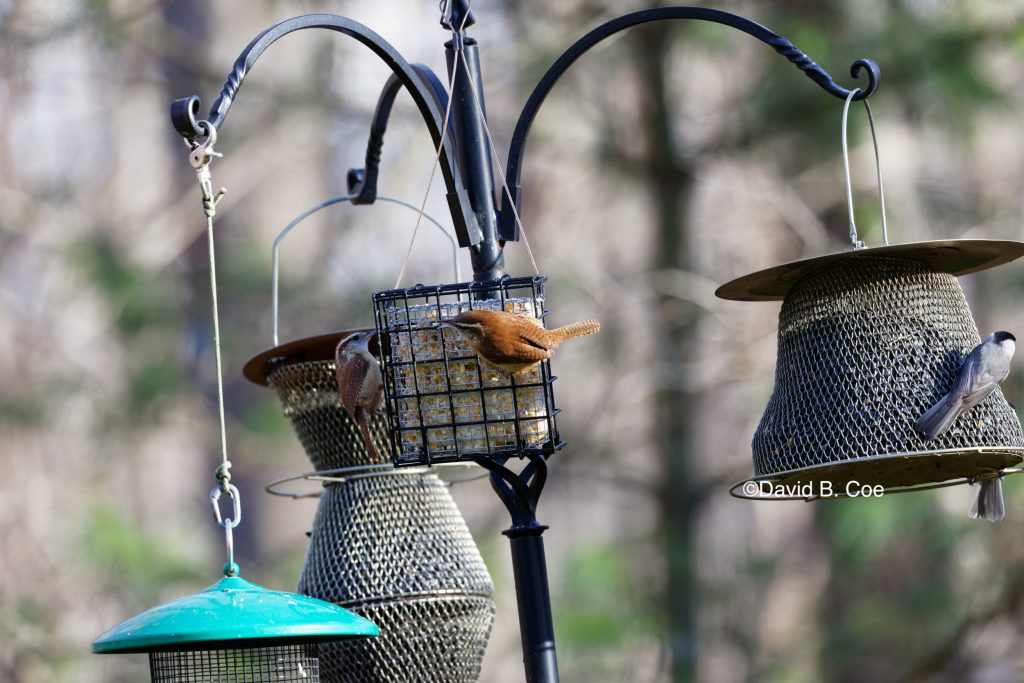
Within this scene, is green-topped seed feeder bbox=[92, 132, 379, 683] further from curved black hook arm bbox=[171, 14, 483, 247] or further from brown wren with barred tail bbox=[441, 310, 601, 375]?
brown wren with barred tail bbox=[441, 310, 601, 375]

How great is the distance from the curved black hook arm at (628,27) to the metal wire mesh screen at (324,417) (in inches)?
32.5

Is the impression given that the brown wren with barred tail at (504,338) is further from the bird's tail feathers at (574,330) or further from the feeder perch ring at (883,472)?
the feeder perch ring at (883,472)

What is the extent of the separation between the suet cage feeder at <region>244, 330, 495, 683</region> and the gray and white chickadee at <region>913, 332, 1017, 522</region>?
1.24m

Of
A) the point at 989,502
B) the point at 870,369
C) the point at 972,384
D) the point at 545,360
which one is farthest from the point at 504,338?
the point at 989,502

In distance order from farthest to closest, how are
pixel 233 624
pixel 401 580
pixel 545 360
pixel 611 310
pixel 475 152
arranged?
pixel 611 310, pixel 401 580, pixel 475 152, pixel 545 360, pixel 233 624

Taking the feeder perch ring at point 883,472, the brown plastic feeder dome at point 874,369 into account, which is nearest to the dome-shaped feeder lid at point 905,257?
the brown plastic feeder dome at point 874,369

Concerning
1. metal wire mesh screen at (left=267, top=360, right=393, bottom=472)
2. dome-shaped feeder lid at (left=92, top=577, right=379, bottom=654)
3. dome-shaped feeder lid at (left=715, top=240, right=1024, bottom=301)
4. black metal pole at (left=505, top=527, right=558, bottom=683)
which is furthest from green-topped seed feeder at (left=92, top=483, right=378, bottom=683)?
dome-shaped feeder lid at (left=715, top=240, right=1024, bottom=301)

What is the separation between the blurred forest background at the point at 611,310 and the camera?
698cm

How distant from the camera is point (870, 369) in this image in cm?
311

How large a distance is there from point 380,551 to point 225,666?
22.8 inches

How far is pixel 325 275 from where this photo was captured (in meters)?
7.95

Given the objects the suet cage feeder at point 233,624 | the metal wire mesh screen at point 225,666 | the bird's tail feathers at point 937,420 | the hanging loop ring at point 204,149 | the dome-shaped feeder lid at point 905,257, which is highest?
the hanging loop ring at point 204,149

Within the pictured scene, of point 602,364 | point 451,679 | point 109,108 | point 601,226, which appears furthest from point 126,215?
point 451,679

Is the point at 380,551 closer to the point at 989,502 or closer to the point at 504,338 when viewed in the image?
the point at 504,338
